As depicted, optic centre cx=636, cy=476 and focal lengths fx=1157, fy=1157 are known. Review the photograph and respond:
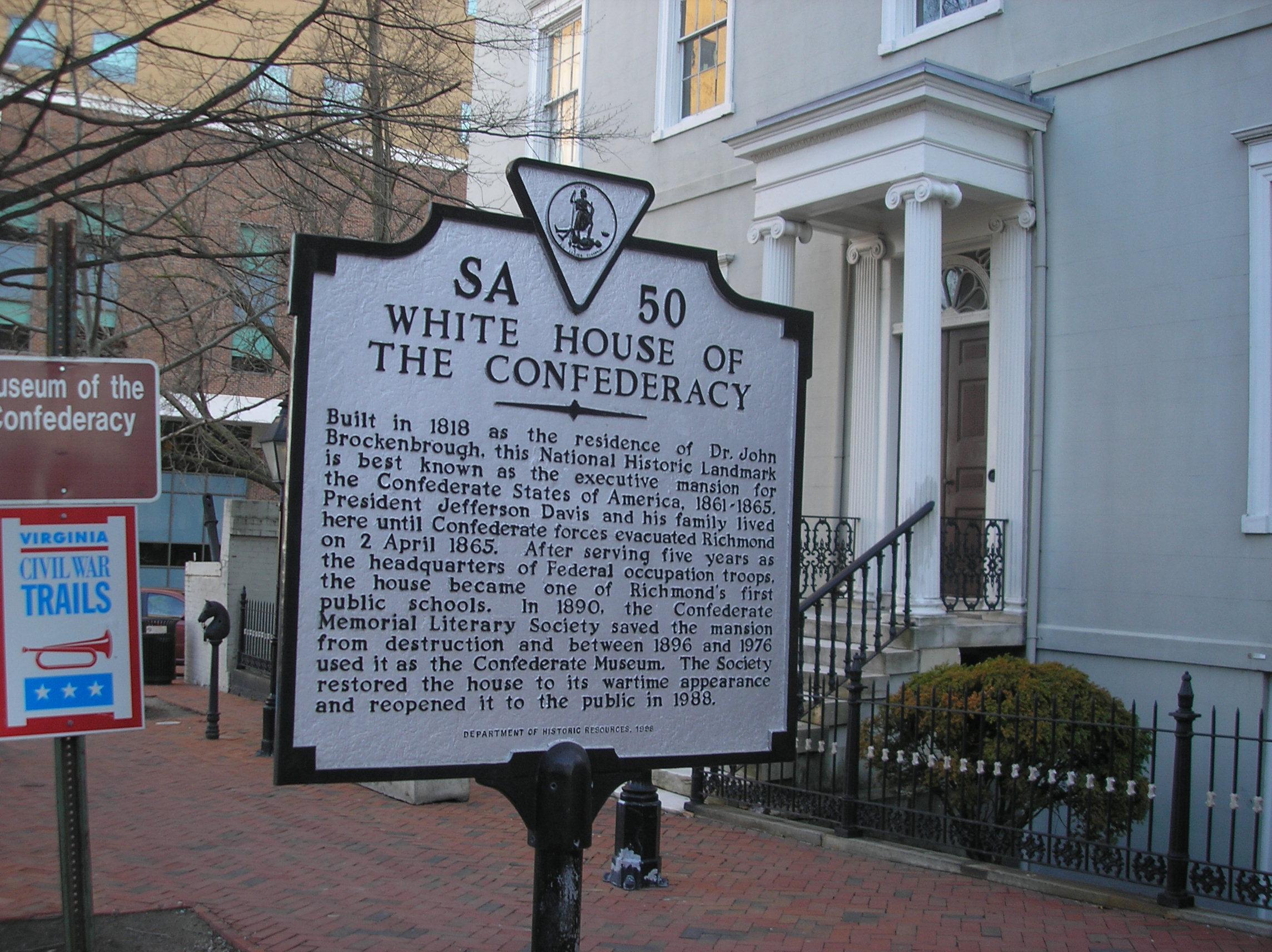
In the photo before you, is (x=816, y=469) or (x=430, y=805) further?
(x=816, y=469)

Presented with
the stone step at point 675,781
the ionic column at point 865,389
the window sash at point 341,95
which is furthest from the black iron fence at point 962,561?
the window sash at point 341,95

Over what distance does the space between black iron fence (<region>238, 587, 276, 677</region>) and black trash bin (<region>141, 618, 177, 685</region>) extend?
215 centimetres

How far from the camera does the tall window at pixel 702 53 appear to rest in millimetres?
13461

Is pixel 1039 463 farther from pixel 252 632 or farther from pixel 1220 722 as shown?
pixel 252 632

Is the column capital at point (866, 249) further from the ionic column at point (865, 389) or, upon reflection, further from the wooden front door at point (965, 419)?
the wooden front door at point (965, 419)

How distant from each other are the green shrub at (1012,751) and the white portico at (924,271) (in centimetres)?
181

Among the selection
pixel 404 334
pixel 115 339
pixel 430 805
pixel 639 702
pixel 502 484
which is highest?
pixel 115 339

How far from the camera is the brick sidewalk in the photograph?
567 centimetres

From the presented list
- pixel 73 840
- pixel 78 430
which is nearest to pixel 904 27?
pixel 78 430

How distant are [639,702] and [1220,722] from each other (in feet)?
22.7

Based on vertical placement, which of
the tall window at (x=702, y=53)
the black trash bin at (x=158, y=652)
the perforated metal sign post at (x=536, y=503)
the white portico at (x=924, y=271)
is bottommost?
the black trash bin at (x=158, y=652)

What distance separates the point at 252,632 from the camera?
16.2m

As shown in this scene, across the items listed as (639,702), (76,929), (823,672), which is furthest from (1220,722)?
(76,929)

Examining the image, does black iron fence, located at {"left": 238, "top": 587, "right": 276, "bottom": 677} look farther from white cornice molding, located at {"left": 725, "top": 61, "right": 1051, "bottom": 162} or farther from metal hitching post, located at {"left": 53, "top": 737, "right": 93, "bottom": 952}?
metal hitching post, located at {"left": 53, "top": 737, "right": 93, "bottom": 952}
